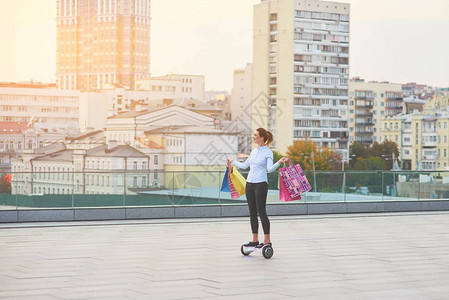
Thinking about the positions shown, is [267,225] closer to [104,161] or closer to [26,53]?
[104,161]

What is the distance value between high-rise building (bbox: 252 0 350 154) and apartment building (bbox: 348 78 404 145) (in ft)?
74.1

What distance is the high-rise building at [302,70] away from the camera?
469 feet

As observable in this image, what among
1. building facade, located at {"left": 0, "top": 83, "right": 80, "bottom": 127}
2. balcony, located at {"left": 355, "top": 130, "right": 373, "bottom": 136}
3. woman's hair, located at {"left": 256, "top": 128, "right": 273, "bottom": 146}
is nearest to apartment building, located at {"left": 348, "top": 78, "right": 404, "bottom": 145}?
balcony, located at {"left": 355, "top": 130, "right": 373, "bottom": 136}

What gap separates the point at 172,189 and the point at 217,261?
744cm

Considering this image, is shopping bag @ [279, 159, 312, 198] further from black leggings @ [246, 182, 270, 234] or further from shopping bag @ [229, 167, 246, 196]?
black leggings @ [246, 182, 270, 234]

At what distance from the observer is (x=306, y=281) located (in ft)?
29.1

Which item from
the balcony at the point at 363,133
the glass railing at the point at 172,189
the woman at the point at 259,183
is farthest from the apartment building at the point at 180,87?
the woman at the point at 259,183

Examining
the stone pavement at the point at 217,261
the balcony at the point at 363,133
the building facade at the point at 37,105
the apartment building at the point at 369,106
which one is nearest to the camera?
the stone pavement at the point at 217,261

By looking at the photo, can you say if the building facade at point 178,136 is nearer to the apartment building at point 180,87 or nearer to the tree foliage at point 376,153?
the tree foliage at point 376,153

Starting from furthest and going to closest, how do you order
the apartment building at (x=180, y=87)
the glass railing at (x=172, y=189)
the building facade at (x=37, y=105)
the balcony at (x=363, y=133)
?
the apartment building at (x=180, y=87), the building facade at (x=37, y=105), the balcony at (x=363, y=133), the glass railing at (x=172, y=189)

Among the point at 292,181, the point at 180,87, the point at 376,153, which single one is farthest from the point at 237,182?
the point at 180,87

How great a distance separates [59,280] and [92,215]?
802 cm

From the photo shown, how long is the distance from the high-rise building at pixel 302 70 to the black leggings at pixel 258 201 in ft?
431

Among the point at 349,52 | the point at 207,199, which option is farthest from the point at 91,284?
the point at 349,52
